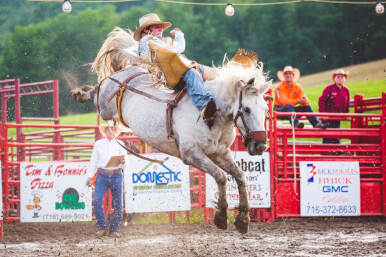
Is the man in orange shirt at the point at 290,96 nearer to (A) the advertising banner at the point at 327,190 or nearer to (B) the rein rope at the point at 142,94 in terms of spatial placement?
(A) the advertising banner at the point at 327,190

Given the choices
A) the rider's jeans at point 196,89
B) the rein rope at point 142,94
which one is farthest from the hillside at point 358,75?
the rider's jeans at point 196,89

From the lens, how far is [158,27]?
6.08 meters

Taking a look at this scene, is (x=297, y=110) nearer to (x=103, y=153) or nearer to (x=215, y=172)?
(x=103, y=153)

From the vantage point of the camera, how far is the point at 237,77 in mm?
5082

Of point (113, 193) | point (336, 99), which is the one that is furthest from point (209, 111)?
point (336, 99)

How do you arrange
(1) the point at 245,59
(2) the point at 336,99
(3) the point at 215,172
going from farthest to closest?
1. (2) the point at 336,99
2. (1) the point at 245,59
3. (3) the point at 215,172

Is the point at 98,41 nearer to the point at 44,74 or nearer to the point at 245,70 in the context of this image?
the point at 44,74

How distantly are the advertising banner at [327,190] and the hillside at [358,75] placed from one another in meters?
23.4

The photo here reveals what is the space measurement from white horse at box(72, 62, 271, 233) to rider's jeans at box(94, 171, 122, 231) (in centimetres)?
236

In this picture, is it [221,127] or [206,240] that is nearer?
[221,127]

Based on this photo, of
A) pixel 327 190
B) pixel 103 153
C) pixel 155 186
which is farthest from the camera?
pixel 327 190

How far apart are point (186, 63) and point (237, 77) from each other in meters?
0.65

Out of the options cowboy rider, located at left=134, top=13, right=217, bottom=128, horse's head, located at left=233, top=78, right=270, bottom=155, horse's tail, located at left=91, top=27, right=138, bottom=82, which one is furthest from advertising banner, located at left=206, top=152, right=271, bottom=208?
horse's head, located at left=233, top=78, right=270, bottom=155

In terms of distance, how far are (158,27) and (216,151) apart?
5.77 ft
